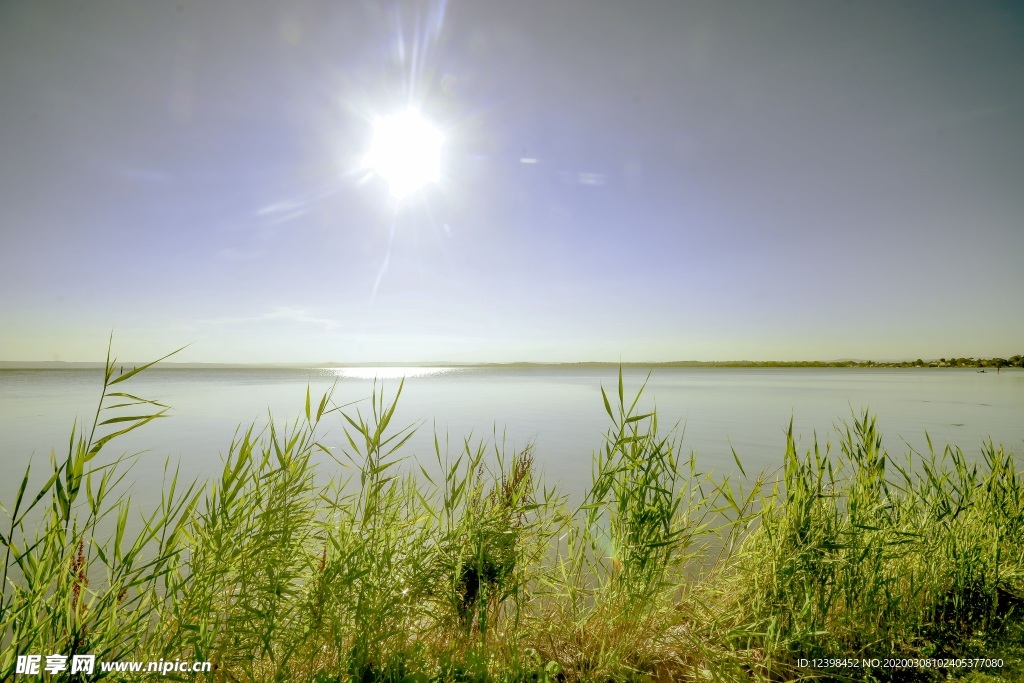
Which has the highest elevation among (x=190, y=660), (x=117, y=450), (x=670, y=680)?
(x=190, y=660)

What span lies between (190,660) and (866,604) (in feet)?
16.1

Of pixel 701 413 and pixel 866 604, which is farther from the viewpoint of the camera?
pixel 701 413

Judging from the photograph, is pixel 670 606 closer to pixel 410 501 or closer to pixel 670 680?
pixel 670 680

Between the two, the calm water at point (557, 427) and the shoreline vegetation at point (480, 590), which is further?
the calm water at point (557, 427)

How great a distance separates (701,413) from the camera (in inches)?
859

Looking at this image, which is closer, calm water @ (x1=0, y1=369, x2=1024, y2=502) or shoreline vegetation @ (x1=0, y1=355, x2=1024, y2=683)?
shoreline vegetation @ (x1=0, y1=355, x2=1024, y2=683)

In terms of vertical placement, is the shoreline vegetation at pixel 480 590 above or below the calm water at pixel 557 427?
above

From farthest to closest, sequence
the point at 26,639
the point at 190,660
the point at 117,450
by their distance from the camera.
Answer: the point at 117,450
the point at 190,660
the point at 26,639

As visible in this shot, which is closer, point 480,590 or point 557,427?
point 480,590

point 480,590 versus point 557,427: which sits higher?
point 480,590

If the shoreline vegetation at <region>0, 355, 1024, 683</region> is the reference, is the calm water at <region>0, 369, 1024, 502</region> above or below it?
below

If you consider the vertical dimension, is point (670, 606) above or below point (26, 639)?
below

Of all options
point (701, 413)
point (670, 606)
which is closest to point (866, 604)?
point (670, 606)

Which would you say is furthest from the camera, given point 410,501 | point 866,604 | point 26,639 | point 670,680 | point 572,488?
point 572,488
